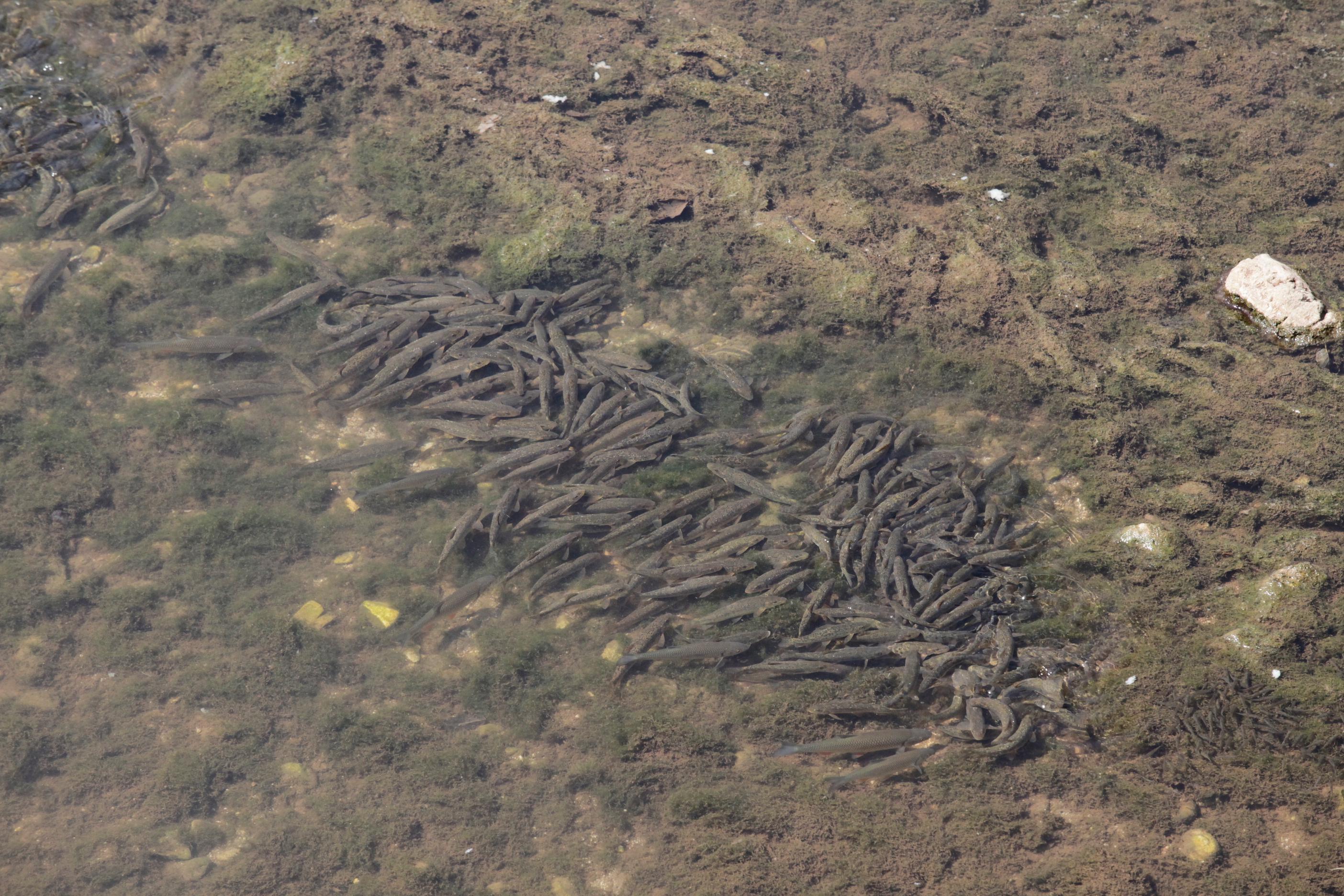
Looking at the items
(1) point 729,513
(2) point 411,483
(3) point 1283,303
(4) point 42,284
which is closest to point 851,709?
(1) point 729,513

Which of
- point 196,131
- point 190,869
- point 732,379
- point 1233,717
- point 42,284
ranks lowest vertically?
point 190,869

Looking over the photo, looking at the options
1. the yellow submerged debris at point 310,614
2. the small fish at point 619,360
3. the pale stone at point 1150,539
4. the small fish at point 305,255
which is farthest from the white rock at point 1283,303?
the small fish at point 305,255

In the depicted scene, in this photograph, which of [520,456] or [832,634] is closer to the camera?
[832,634]

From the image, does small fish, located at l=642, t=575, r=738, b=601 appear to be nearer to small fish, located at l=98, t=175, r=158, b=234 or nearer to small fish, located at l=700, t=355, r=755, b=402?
small fish, located at l=700, t=355, r=755, b=402

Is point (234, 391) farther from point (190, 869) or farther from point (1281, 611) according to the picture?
point (1281, 611)

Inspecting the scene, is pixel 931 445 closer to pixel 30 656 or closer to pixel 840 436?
pixel 840 436

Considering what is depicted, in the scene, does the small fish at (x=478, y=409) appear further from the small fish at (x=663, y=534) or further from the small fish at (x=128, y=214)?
the small fish at (x=128, y=214)
